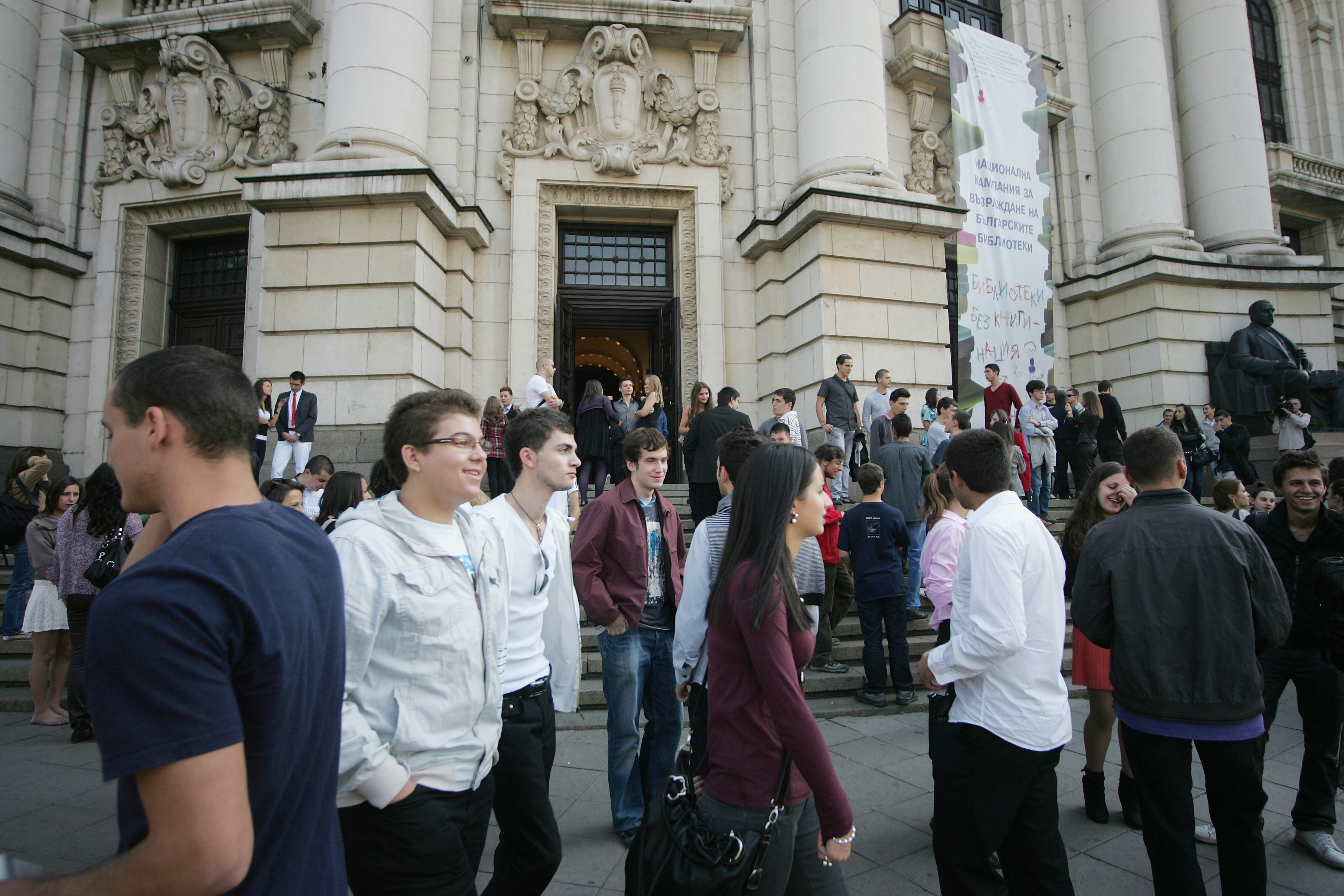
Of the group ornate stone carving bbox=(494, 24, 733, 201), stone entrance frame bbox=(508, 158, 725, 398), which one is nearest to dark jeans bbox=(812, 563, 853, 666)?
stone entrance frame bbox=(508, 158, 725, 398)

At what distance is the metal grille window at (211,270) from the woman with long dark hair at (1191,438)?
16446 mm

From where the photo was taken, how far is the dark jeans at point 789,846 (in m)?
2.00

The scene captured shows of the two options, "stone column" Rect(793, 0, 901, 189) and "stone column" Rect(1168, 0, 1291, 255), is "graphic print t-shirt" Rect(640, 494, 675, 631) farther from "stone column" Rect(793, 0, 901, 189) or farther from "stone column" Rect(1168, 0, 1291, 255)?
"stone column" Rect(1168, 0, 1291, 255)

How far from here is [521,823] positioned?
248cm

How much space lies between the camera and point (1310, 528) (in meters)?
3.88

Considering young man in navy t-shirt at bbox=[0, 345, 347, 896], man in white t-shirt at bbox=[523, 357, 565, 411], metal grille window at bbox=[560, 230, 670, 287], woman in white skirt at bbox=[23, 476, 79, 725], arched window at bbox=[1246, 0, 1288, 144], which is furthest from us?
arched window at bbox=[1246, 0, 1288, 144]

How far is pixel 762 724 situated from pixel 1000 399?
9.95m

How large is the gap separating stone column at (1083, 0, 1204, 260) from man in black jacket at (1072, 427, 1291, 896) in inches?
569

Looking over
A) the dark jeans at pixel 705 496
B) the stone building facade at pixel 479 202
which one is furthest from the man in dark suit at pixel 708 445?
the stone building facade at pixel 479 202

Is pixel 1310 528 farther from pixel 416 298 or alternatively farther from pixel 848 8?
pixel 848 8

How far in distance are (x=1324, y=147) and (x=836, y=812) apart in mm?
25870

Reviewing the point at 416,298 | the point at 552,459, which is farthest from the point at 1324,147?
the point at 552,459

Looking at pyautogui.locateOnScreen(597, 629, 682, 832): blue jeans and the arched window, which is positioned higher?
the arched window

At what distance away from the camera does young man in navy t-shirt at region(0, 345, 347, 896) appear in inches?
40.2
